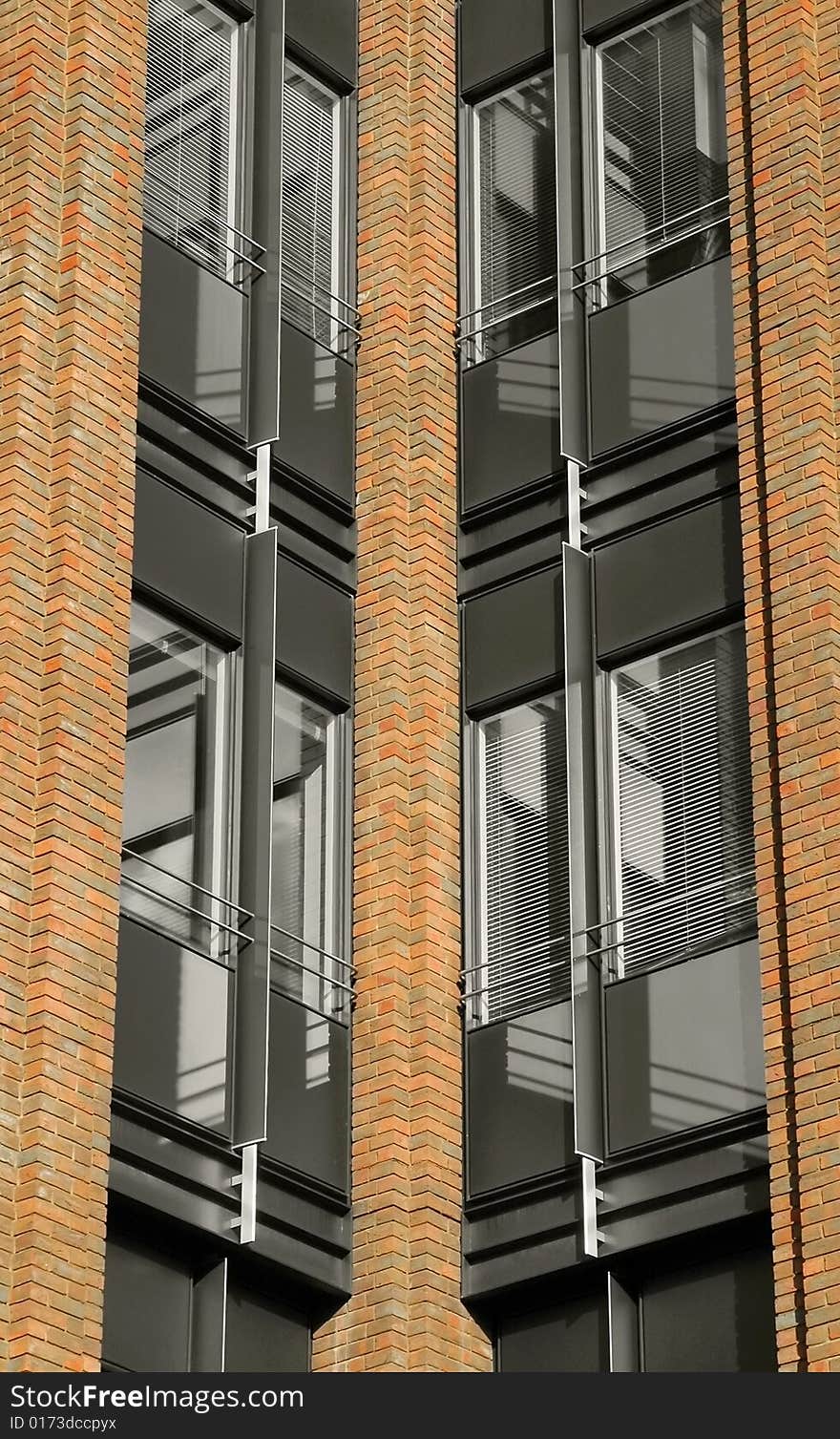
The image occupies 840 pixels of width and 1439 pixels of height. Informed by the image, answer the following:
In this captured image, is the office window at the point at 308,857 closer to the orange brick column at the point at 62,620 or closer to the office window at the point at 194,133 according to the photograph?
the orange brick column at the point at 62,620

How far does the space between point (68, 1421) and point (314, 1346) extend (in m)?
4.12

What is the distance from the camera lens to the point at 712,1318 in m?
16.7

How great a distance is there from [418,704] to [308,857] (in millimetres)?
1405

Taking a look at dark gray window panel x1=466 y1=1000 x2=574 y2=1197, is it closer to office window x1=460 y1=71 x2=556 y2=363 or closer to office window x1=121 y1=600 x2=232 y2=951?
office window x1=121 y1=600 x2=232 y2=951

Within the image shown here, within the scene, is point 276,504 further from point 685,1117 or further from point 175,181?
point 685,1117

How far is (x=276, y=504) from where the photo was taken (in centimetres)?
1920

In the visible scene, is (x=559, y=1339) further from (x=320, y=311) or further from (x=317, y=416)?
(x=320, y=311)

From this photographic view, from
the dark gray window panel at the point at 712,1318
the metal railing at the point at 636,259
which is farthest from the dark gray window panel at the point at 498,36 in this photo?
the dark gray window panel at the point at 712,1318

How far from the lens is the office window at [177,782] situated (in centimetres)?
1738

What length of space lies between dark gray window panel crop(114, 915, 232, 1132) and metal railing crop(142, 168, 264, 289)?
17.2 ft

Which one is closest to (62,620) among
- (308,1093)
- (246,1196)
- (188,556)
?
(188,556)

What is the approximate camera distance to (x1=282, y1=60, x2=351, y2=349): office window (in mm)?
20391

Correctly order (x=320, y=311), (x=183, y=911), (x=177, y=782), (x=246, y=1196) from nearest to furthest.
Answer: (x=246, y=1196) → (x=183, y=911) → (x=177, y=782) → (x=320, y=311)

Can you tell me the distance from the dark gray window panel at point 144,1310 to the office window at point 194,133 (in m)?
7.10
